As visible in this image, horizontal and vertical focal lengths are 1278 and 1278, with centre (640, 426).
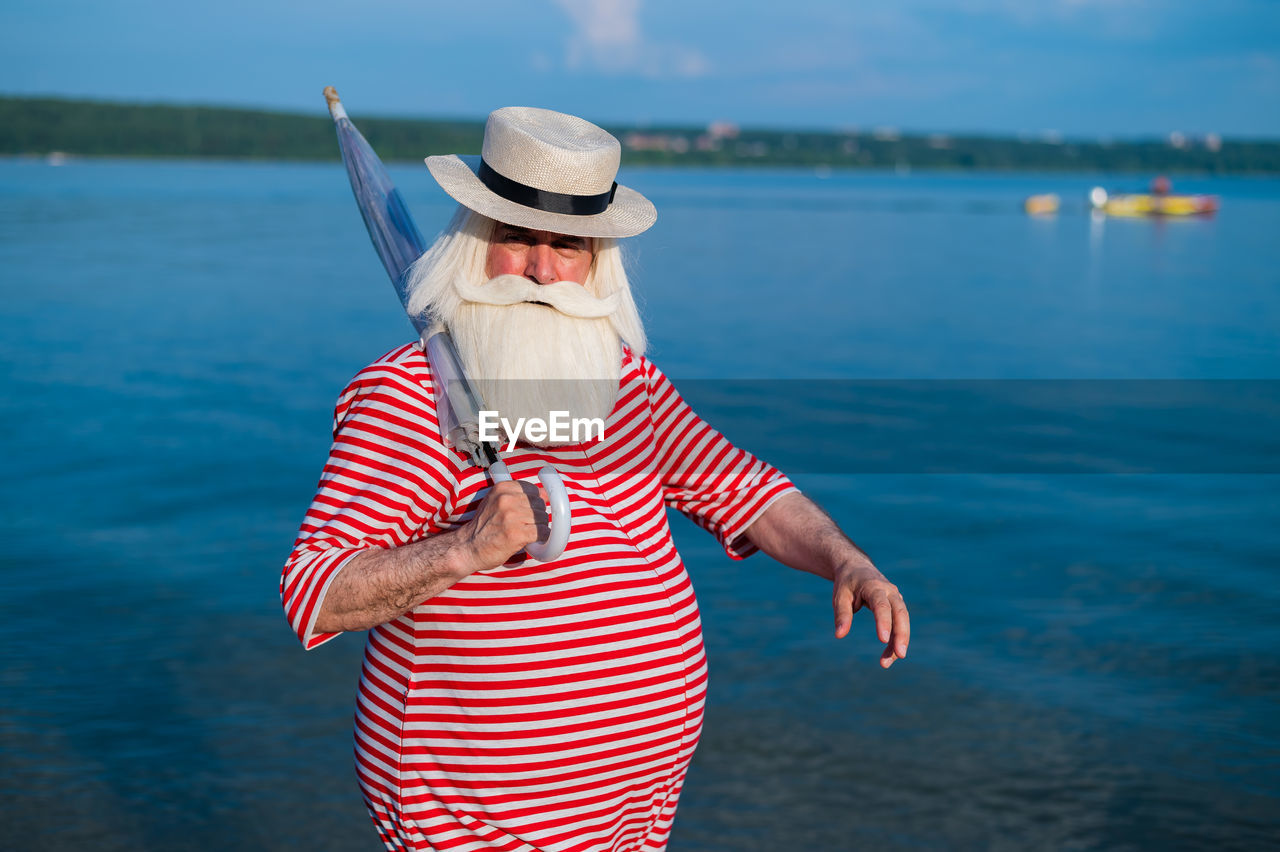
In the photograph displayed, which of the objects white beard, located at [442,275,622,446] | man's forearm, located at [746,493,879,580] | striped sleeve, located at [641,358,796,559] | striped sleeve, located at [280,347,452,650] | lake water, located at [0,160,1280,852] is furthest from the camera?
lake water, located at [0,160,1280,852]

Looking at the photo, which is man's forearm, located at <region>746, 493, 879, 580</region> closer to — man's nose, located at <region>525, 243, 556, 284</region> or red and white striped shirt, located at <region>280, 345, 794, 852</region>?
red and white striped shirt, located at <region>280, 345, 794, 852</region>

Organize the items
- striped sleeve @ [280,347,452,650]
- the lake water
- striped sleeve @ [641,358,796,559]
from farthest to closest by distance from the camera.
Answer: the lake water < striped sleeve @ [641,358,796,559] < striped sleeve @ [280,347,452,650]

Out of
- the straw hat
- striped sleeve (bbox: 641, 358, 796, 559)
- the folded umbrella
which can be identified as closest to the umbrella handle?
the folded umbrella

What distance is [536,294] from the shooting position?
2133 millimetres

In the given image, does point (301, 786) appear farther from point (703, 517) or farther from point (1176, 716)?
point (1176, 716)

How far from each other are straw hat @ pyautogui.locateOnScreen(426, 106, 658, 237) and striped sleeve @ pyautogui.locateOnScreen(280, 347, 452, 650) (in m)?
0.34

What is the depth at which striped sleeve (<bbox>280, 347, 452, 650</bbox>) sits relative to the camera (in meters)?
1.91

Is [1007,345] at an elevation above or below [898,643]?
below

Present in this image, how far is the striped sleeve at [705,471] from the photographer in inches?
95.4

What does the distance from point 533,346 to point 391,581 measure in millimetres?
508

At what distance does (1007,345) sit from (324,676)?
1311cm

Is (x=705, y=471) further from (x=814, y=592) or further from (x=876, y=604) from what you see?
(x=814, y=592)

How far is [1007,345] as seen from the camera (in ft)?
55.8

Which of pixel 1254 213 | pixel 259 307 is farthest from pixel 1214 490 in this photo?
pixel 1254 213
